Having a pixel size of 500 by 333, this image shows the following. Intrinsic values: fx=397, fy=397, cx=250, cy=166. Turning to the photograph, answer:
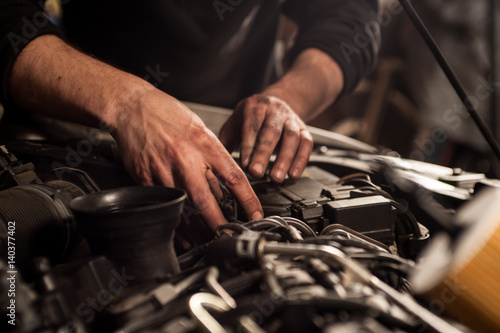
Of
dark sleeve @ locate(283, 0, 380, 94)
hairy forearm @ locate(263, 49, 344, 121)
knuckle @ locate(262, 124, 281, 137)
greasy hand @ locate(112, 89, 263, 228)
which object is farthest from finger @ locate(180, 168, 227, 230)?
dark sleeve @ locate(283, 0, 380, 94)

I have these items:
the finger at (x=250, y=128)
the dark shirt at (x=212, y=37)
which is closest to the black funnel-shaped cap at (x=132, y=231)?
the finger at (x=250, y=128)

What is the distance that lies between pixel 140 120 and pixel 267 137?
0.33m

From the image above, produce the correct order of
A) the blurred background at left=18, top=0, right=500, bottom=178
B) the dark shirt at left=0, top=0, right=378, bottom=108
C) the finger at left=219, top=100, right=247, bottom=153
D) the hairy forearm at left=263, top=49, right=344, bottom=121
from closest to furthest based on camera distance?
the finger at left=219, top=100, right=247, bottom=153
the dark shirt at left=0, top=0, right=378, bottom=108
the hairy forearm at left=263, top=49, right=344, bottom=121
the blurred background at left=18, top=0, right=500, bottom=178

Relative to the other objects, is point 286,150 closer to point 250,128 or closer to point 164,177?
point 250,128

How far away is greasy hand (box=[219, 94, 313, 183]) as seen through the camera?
0.93 meters

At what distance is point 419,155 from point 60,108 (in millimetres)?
3273

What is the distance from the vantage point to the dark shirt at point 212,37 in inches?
58.5

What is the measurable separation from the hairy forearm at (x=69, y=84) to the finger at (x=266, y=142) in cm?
29

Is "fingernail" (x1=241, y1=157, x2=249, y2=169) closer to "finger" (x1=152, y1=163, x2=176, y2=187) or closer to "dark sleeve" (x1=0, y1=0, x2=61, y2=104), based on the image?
"finger" (x1=152, y1=163, x2=176, y2=187)

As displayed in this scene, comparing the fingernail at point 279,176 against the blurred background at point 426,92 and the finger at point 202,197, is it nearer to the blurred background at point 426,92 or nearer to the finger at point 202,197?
the finger at point 202,197

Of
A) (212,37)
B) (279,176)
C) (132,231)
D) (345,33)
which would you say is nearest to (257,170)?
(279,176)

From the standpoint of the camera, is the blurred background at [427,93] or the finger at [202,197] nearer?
the finger at [202,197]

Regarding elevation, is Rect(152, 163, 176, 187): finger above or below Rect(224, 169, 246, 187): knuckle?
below

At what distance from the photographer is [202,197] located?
721 millimetres
